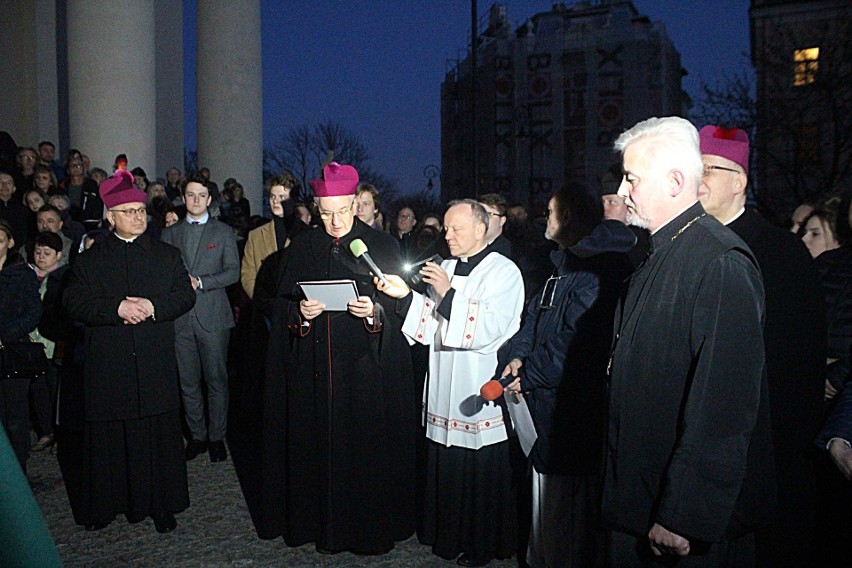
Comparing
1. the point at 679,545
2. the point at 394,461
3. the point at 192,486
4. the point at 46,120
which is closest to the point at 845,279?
the point at 679,545

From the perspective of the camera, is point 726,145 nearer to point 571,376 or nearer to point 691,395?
point 571,376

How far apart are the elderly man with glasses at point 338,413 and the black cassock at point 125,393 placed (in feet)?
2.89

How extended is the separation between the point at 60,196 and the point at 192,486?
467cm

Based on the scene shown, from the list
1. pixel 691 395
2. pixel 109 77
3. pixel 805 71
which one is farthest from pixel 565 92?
pixel 691 395

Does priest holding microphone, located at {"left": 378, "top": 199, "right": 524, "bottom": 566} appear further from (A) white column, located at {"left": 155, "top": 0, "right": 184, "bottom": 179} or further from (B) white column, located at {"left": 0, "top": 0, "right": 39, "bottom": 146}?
(B) white column, located at {"left": 0, "top": 0, "right": 39, "bottom": 146}

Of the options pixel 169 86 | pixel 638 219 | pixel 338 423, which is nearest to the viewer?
pixel 638 219

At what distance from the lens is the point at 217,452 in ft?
24.0

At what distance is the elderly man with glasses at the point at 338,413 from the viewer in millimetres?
5125

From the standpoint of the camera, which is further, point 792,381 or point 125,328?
point 125,328

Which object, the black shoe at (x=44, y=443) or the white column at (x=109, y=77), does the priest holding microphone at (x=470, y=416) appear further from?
the white column at (x=109, y=77)

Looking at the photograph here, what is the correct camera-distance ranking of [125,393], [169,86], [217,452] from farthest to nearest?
[169,86]
[217,452]
[125,393]

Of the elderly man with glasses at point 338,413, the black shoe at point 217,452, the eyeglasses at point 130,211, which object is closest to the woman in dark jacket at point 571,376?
the elderly man with glasses at point 338,413

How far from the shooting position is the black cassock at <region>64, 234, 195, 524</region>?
5520mm

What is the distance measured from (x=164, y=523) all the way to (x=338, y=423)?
1.54 metres
